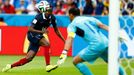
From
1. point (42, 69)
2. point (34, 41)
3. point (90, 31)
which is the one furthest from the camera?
point (42, 69)

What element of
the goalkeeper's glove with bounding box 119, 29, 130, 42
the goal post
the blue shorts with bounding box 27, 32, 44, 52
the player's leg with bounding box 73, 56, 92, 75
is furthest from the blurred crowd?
the goal post

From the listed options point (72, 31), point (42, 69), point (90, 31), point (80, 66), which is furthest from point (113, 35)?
point (42, 69)

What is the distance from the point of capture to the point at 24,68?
14.4 m

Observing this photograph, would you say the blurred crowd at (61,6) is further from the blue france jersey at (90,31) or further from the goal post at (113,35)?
the goal post at (113,35)

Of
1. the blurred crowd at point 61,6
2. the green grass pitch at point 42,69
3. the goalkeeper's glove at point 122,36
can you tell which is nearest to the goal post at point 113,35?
the goalkeeper's glove at point 122,36

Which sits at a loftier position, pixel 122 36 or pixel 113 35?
pixel 113 35

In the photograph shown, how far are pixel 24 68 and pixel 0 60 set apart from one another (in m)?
2.49

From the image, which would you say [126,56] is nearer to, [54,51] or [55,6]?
[54,51]

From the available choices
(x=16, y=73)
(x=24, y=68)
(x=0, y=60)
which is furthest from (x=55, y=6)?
(x=16, y=73)

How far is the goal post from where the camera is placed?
7.79m

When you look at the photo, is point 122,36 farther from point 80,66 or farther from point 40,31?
point 40,31

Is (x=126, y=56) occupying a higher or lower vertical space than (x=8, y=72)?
higher

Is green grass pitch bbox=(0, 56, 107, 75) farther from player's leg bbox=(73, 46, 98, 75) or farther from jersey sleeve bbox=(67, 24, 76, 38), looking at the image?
jersey sleeve bbox=(67, 24, 76, 38)

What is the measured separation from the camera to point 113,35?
7.88m
